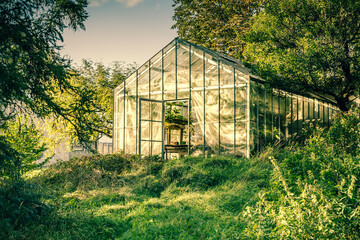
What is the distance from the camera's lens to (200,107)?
39.8 ft

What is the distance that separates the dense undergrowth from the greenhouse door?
10.4ft

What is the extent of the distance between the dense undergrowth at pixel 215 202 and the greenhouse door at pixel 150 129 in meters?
3.17

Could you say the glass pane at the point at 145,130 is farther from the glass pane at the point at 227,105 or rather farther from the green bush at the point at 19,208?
the green bush at the point at 19,208

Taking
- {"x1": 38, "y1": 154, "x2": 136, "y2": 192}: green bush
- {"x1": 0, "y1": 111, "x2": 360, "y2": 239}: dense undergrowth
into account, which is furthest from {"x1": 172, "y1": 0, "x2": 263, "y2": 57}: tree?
{"x1": 0, "y1": 111, "x2": 360, "y2": 239}: dense undergrowth

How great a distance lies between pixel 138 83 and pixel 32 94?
831 cm

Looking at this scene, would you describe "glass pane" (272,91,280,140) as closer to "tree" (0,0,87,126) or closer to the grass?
the grass

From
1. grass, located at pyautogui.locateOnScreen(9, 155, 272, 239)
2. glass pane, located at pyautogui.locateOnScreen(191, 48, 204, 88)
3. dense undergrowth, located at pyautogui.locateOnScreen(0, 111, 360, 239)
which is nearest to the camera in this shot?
dense undergrowth, located at pyautogui.locateOnScreen(0, 111, 360, 239)

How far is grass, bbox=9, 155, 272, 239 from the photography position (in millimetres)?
4984

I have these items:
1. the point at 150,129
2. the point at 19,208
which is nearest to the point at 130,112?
the point at 150,129

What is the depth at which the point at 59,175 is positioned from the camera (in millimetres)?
10508

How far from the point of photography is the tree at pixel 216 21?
18.4m

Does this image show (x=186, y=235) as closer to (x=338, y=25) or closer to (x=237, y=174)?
(x=237, y=174)

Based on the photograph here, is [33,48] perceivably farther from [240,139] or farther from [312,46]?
[312,46]

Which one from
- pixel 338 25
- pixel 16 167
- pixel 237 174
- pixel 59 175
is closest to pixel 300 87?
pixel 338 25
